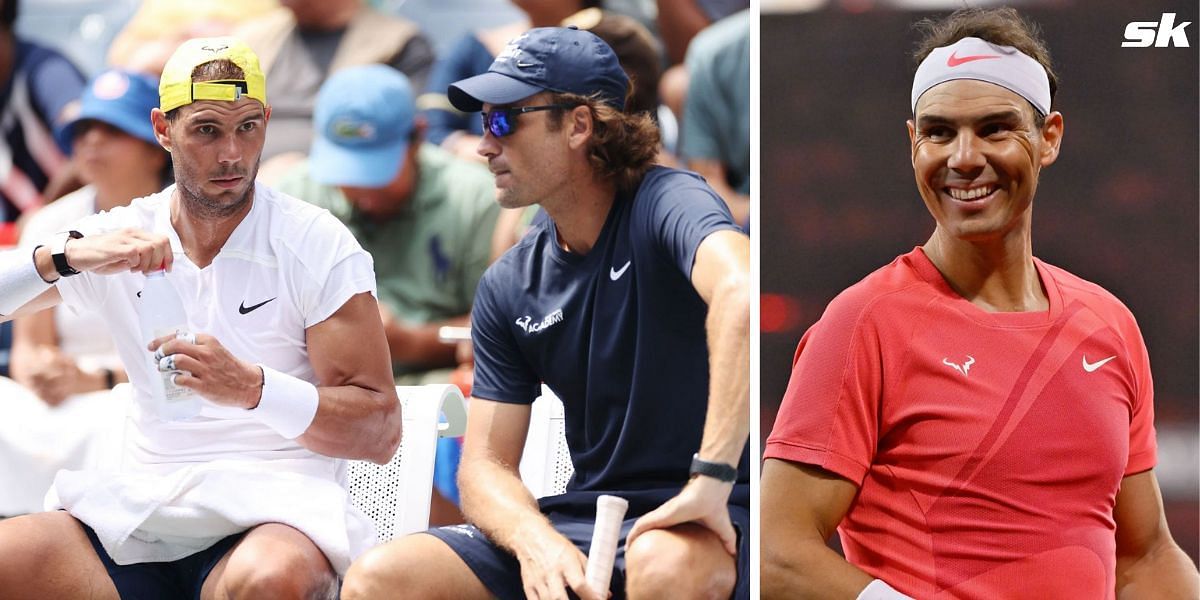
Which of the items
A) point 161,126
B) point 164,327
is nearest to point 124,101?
point 161,126

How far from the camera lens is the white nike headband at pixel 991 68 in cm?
209

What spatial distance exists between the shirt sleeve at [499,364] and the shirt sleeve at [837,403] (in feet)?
1.80

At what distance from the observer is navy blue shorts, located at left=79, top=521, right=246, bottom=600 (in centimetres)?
224

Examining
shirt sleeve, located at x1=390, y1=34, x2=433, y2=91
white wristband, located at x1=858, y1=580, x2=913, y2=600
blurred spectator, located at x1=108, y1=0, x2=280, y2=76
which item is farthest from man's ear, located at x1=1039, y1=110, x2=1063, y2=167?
blurred spectator, located at x1=108, y1=0, x2=280, y2=76

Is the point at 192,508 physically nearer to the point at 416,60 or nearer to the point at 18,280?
the point at 18,280

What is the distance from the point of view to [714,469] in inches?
82.9

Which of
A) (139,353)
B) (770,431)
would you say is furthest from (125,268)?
(770,431)

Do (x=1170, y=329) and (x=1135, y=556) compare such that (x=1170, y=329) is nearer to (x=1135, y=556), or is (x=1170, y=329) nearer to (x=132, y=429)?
(x=1135, y=556)

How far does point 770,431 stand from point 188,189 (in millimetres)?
1076

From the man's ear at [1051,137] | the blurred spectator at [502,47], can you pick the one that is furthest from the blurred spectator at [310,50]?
the man's ear at [1051,137]

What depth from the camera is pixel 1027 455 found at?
80.0 inches

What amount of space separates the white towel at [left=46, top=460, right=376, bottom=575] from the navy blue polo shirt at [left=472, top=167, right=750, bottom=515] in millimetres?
400

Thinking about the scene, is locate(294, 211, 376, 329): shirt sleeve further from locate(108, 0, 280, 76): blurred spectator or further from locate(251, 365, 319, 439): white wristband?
locate(108, 0, 280, 76): blurred spectator

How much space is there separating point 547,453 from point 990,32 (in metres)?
1.12
